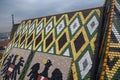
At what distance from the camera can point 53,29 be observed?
656 inches

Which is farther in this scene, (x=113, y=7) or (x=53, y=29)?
(x=53, y=29)

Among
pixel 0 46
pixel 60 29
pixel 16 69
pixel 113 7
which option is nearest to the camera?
pixel 113 7

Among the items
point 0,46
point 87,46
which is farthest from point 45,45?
point 0,46

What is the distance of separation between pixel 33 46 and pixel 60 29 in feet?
9.10

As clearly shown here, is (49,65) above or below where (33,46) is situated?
below

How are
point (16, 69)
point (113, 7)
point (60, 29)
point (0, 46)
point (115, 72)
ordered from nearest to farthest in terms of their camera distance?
1. point (115, 72)
2. point (113, 7)
3. point (60, 29)
4. point (16, 69)
5. point (0, 46)

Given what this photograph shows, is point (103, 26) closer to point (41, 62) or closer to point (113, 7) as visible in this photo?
point (113, 7)

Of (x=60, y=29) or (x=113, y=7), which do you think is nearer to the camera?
(x=113, y=7)

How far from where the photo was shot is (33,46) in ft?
57.7

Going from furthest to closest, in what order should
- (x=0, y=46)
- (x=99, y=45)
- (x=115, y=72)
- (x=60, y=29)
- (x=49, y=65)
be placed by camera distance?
1. (x=0, y=46)
2. (x=60, y=29)
3. (x=49, y=65)
4. (x=99, y=45)
5. (x=115, y=72)

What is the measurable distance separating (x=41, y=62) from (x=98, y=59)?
453 centimetres

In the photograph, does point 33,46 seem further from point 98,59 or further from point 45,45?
point 98,59

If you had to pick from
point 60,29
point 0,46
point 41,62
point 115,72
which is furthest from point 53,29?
point 0,46

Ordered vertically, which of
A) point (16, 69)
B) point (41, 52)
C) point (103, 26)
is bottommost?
point (16, 69)
